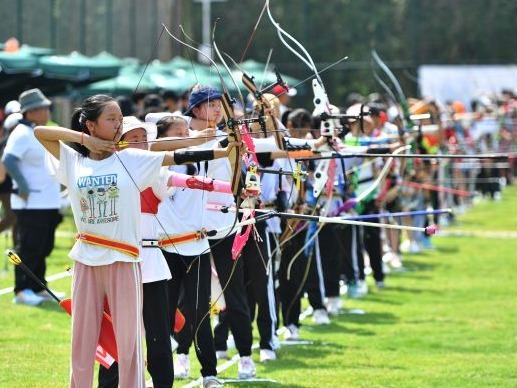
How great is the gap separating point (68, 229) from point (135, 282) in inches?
575

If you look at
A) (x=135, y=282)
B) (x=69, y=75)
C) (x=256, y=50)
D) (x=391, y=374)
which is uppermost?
(x=256, y=50)

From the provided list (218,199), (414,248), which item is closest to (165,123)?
(218,199)

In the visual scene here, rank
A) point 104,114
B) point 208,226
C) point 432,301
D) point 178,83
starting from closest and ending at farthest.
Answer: point 104,114 < point 208,226 < point 432,301 < point 178,83

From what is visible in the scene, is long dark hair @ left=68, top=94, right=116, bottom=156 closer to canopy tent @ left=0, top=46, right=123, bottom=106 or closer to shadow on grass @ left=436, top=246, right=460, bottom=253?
canopy tent @ left=0, top=46, right=123, bottom=106

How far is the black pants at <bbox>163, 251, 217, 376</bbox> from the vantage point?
27.7 feet

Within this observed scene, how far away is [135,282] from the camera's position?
698cm

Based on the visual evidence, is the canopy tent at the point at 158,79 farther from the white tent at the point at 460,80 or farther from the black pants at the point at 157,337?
the black pants at the point at 157,337

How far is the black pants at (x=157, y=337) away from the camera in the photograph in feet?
24.5

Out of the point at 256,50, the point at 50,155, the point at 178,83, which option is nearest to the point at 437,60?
the point at 256,50

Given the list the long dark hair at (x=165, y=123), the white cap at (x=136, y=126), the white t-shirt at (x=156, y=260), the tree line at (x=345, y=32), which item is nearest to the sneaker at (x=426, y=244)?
the long dark hair at (x=165, y=123)

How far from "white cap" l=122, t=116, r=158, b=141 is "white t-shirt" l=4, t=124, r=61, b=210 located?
4730mm

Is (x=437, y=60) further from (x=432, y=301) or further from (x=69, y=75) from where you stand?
(x=432, y=301)

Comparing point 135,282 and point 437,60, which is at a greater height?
point 437,60

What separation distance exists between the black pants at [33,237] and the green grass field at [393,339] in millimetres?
385
